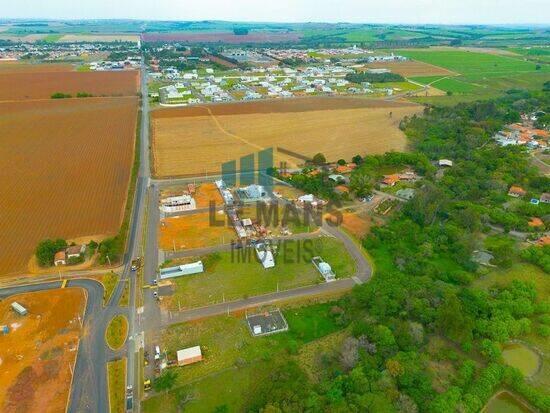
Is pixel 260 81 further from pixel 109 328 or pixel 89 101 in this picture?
pixel 109 328

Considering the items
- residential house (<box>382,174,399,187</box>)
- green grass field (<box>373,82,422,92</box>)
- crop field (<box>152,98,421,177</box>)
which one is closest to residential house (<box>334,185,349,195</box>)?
residential house (<box>382,174,399,187</box>)

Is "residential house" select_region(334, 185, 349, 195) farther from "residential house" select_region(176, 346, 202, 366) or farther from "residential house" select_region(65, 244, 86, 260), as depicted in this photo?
"residential house" select_region(65, 244, 86, 260)

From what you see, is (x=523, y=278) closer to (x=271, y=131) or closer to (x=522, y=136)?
(x=522, y=136)

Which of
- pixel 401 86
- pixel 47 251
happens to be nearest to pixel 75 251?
Result: pixel 47 251

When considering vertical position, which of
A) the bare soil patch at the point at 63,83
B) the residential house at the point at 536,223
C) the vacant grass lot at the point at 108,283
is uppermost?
the bare soil patch at the point at 63,83

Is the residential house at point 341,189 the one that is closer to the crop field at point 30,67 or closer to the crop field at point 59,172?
the crop field at point 59,172

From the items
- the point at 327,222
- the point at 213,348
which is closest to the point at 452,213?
the point at 327,222

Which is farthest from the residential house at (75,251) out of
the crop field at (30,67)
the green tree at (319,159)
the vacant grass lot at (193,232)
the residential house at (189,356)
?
the crop field at (30,67)
